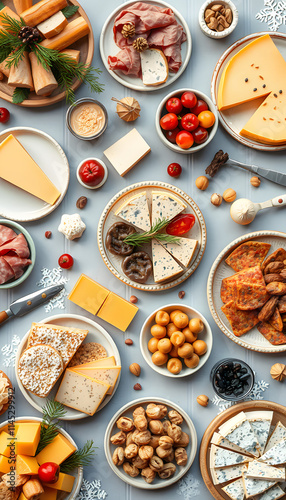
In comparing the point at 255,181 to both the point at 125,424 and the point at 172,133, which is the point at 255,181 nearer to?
the point at 172,133

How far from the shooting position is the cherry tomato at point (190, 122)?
2.15 m

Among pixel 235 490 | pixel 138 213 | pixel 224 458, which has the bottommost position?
pixel 235 490

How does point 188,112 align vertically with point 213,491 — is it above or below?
above

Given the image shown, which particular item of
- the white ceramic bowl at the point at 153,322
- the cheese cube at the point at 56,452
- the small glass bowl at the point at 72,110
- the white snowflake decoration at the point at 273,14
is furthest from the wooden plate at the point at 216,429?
the white snowflake decoration at the point at 273,14

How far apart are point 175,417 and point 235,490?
1.45 feet

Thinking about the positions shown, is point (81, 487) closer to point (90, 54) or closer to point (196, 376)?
point (196, 376)

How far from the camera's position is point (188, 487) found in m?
2.23

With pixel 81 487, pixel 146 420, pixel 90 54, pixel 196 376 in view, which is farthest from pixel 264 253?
pixel 81 487

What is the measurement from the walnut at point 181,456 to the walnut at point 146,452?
0.13m

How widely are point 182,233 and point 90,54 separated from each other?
3.32 feet

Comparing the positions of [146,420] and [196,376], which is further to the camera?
[196,376]

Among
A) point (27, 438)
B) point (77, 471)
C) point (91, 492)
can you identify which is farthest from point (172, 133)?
point (91, 492)

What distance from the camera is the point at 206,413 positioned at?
2.26 m

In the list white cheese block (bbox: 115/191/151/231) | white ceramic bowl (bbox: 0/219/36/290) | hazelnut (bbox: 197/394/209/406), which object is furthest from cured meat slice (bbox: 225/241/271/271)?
white ceramic bowl (bbox: 0/219/36/290)
